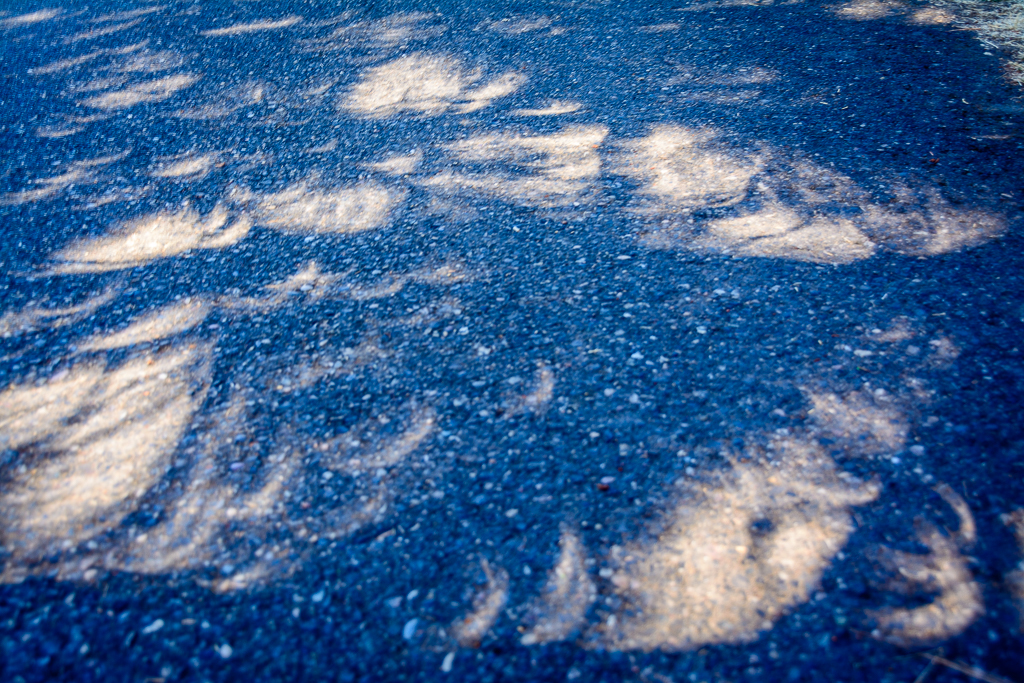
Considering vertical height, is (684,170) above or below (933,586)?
above

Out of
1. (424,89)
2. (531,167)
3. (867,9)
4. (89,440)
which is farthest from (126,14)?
(867,9)

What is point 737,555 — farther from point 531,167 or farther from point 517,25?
point 517,25

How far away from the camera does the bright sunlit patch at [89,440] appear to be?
213 centimetres

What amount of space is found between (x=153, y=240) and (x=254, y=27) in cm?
307

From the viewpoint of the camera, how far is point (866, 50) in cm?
417

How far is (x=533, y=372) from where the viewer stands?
249 centimetres

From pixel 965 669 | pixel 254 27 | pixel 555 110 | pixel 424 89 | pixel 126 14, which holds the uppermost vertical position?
pixel 126 14

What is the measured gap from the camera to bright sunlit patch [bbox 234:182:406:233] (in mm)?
3314

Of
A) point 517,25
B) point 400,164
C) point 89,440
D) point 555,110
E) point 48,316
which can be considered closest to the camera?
point 89,440

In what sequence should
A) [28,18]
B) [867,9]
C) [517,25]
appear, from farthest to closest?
[28,18]
[517,25]
[867,9]

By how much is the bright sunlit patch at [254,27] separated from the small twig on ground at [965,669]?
6.01 metres

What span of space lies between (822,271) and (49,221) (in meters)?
4.11

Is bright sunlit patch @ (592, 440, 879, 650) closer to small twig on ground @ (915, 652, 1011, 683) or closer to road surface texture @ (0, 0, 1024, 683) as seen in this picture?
road surface texture @ (0, 0, 1024, 683)

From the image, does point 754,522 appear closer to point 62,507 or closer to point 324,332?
point 324,332
